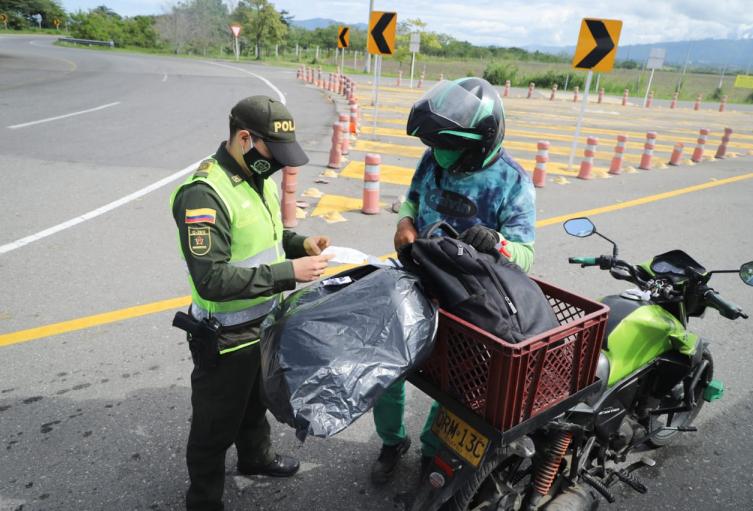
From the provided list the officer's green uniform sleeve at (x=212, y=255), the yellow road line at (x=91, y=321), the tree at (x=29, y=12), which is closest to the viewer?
the officer's green uniform sleeve at (x=212, y=255)

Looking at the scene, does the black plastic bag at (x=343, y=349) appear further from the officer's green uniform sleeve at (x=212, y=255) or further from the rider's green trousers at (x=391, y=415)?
the rider's green trousers at (x=391, y=415)

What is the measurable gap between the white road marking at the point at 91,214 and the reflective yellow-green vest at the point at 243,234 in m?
4.34

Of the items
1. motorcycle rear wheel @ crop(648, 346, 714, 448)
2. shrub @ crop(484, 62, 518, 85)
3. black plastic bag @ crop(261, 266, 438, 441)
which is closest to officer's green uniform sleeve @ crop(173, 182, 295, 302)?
black plastic bag @ crop(261, 266, 438, 441)

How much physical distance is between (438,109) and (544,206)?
692 cm

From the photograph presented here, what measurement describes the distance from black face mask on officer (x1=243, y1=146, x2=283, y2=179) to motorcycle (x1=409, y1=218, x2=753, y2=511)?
1.06m

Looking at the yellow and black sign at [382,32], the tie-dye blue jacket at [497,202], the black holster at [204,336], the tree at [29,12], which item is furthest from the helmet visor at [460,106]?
the tree at [29,12]

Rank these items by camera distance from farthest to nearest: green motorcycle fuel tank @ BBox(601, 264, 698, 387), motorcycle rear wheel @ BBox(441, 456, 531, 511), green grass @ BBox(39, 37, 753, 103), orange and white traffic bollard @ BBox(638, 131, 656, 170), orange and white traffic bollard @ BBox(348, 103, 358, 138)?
green grass @ BBox(39, 37, 753, 103) < orange and white traffic bollard @ BBox(348, 103, 358, 138) < orange and white traffic bollard @ BBox(638, 131, 656, 170) < green motorcycle fuel tank @ BBox(601, 264, 698, 387) < motorcycle rear wheel @ BBox(441, 456, 531, 511)

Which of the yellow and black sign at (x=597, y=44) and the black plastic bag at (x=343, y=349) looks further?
the yellow and black sign at (x=597, y=44)

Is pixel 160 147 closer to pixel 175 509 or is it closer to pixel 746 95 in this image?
pixel 175 509

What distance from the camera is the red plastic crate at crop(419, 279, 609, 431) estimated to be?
170cm

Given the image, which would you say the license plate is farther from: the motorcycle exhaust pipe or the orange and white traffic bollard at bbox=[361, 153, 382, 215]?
the orange and white traffic bollard at bbox=[361, 153, 382, 215]

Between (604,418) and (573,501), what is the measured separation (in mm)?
391

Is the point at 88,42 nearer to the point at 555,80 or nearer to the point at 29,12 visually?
the point at 29,12

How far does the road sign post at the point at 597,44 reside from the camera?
1028 cm
